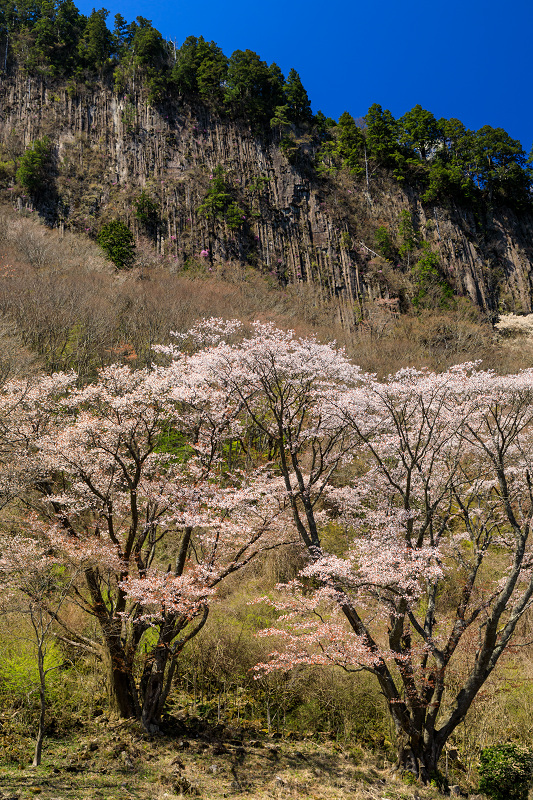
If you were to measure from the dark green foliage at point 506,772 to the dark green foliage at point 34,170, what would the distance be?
4710 centimetres

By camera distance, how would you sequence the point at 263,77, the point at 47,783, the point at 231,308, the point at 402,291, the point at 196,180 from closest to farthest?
the point at 47,783 → the point at 231,308 → the point at 402,291 → the point at 196,180 → the point at 263,77

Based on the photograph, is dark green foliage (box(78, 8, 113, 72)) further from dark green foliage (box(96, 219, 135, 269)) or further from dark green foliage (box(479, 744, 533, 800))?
dark green foliage (box(479, 744, 533, 800))

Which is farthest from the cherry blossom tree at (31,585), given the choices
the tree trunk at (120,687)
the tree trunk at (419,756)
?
the tree trunk at (419,756)

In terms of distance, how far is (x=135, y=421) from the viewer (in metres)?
9.40

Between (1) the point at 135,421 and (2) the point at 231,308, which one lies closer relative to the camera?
(1) the point at 135,421

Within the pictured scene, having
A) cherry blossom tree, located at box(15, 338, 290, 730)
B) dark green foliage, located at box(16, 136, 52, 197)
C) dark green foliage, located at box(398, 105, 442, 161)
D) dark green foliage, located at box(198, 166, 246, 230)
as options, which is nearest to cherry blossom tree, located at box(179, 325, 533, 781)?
cherry blossom tree, located at box(15, 338, 290, 730)

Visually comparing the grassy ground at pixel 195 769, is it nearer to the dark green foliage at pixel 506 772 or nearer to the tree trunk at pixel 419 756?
the tree trunk at pixel 419 756

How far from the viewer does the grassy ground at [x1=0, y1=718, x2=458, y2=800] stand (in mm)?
6828

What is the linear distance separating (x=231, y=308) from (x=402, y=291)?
58.6 ft

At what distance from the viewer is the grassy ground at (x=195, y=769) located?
683 centimetres

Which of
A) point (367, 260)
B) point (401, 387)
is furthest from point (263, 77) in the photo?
point (401, 387)

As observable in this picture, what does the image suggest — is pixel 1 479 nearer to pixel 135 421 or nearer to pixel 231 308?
pixel 135 421

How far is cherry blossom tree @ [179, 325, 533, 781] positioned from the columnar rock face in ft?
94.7

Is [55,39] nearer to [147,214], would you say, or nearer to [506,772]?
[147,214]
